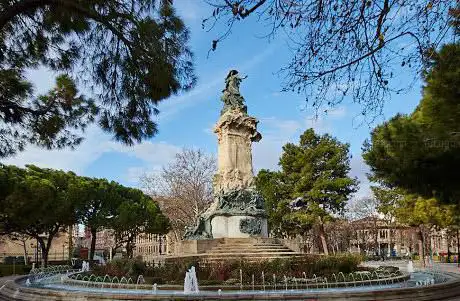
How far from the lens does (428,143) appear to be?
32.5ft

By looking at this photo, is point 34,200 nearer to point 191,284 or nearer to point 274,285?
point 191,284

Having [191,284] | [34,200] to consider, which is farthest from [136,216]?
[191,284]

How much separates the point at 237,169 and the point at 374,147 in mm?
13402

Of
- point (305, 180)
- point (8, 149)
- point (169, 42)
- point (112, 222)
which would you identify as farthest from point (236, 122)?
point (112, 222)

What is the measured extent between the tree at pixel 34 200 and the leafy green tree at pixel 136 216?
224 inches

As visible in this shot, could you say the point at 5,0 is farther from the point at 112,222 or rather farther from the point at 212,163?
the point at 112,222

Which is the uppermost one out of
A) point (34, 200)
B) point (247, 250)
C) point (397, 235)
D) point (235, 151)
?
point (235, 151)

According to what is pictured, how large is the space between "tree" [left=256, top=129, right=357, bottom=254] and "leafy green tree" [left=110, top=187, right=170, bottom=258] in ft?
37.0

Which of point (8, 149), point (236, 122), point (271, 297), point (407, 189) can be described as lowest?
point (271, 297)

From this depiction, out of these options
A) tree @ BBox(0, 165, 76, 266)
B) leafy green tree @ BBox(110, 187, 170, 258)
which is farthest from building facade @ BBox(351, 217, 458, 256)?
tree @ BBox(0, 165, 76, 266)

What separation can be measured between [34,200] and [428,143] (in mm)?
29783

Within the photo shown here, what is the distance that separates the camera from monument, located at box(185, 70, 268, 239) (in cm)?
2323

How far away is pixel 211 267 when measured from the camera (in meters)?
17.1

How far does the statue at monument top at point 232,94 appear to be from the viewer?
2567 centimetres
